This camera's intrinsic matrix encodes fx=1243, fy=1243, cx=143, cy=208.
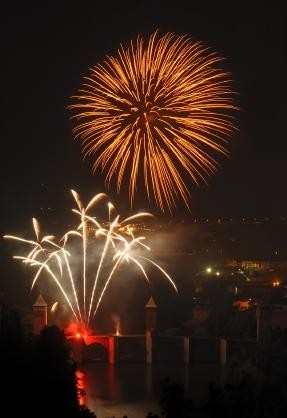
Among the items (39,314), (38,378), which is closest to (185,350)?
(39,314)

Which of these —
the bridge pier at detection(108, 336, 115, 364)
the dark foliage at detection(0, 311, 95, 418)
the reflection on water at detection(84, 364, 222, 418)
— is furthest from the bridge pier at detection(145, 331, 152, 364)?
the dark foliage at detection(0, 311, 95, 418)

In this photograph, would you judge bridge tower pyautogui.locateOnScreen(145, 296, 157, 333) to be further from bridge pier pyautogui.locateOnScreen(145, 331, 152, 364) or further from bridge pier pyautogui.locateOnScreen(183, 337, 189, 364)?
bridge pier pyautogui.locateOnScreen(183, 337, 189, 364)

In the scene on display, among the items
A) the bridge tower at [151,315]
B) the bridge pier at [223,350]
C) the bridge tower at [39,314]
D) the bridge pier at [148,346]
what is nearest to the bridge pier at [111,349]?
the bridge pier at [148,346]

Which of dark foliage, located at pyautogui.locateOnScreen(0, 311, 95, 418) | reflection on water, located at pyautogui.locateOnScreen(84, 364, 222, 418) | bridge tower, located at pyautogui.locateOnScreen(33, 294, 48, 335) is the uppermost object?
bridge tower, located at pyautogui.locateOnScreen(33, 294, 48, 335)

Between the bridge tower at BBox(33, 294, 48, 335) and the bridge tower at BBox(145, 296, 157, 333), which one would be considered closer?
the bridge tower at BBox(33, 294, 48, 335)

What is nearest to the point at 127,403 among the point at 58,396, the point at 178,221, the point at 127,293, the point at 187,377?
the point at 187,377

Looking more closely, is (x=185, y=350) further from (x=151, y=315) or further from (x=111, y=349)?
(x=111, y=349)

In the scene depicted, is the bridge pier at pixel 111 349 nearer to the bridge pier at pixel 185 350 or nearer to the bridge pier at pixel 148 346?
the bridge pier at pixel 148 346

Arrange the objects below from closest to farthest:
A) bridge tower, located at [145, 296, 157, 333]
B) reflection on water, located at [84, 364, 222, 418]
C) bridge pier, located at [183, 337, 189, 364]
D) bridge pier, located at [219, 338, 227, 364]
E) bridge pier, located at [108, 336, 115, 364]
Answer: reflection on water, located at [84, 364, 222, 418], bridge pier, located at [219, 338, 227, 364], bridge pier, located at [183, 337, 189, 364], bridge pier, located at [108, 336, 115, 364], bridge tower, located at [145, 296, 157, 333]

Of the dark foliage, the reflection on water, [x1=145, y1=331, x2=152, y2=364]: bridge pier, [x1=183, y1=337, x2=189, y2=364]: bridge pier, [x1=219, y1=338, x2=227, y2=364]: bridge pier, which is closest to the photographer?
the dark foliage

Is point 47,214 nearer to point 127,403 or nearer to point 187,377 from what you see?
point 187,377
